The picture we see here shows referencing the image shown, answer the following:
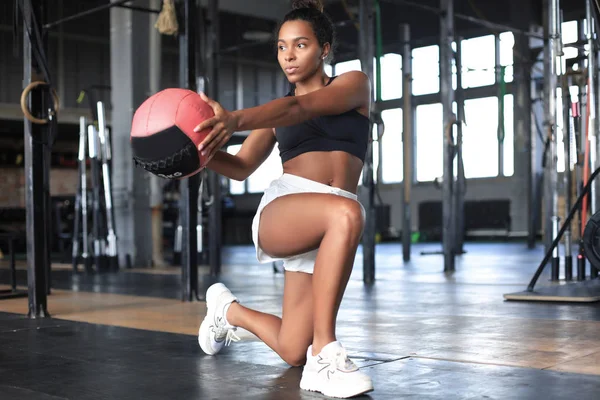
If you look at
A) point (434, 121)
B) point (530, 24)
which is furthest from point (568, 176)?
point (434, 121)

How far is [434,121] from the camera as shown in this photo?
15516 mm

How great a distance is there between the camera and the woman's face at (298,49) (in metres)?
2.12

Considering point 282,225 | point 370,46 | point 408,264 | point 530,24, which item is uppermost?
point 530,24

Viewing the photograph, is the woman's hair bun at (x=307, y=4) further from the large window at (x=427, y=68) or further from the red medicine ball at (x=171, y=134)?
the large window at (x=427, y=68)

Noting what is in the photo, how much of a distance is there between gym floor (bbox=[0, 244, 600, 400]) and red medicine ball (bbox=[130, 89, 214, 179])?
23.4 inches

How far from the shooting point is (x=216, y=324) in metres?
2.58

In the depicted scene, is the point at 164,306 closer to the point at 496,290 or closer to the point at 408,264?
the point at 496,290

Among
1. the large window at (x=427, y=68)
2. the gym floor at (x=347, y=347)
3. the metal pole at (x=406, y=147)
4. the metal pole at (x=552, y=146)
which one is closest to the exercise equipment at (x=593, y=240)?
the gym floor at (x=347, y=347)

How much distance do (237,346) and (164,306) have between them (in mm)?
1553

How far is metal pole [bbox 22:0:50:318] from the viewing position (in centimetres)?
386

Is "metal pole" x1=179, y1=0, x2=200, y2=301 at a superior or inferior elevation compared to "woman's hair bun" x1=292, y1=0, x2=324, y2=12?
inferior

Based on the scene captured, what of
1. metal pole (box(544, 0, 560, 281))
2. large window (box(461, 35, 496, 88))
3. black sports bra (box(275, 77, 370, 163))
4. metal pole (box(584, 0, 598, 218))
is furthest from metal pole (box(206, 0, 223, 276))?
large window (box(461, 35, 496, 88))

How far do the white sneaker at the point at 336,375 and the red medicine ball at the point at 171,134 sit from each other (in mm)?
564

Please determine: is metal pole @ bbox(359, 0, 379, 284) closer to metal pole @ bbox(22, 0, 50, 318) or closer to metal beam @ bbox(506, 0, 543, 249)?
metal pole @ bbox(22, 0, 50, 318)
